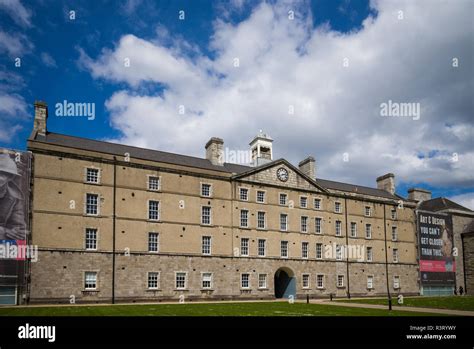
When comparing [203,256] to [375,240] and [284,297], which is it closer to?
[284,297]

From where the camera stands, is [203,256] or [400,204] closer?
[203,256]

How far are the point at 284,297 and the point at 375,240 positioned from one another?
14.7 metres

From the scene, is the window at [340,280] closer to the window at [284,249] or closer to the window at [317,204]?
Result: the window at [284,249]

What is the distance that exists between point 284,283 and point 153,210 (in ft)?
55.9

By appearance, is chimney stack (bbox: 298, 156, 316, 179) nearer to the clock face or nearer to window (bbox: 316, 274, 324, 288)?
the clock face

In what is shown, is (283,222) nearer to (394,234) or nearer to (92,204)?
(394,234)

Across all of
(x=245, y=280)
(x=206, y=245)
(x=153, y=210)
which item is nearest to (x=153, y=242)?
(x=153, y=210)

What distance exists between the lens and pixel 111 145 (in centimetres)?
3919

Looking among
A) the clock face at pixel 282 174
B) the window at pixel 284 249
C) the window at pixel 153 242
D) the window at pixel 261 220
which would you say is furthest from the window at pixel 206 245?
the clock face at pixel 282 174

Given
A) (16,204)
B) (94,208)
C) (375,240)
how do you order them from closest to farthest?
1. (16,204)
2. (94,208)
3. (375,240)

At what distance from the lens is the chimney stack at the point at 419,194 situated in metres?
63.8

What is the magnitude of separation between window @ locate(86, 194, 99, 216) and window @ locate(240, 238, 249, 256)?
14.3 metres

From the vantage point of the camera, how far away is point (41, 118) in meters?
35.5
